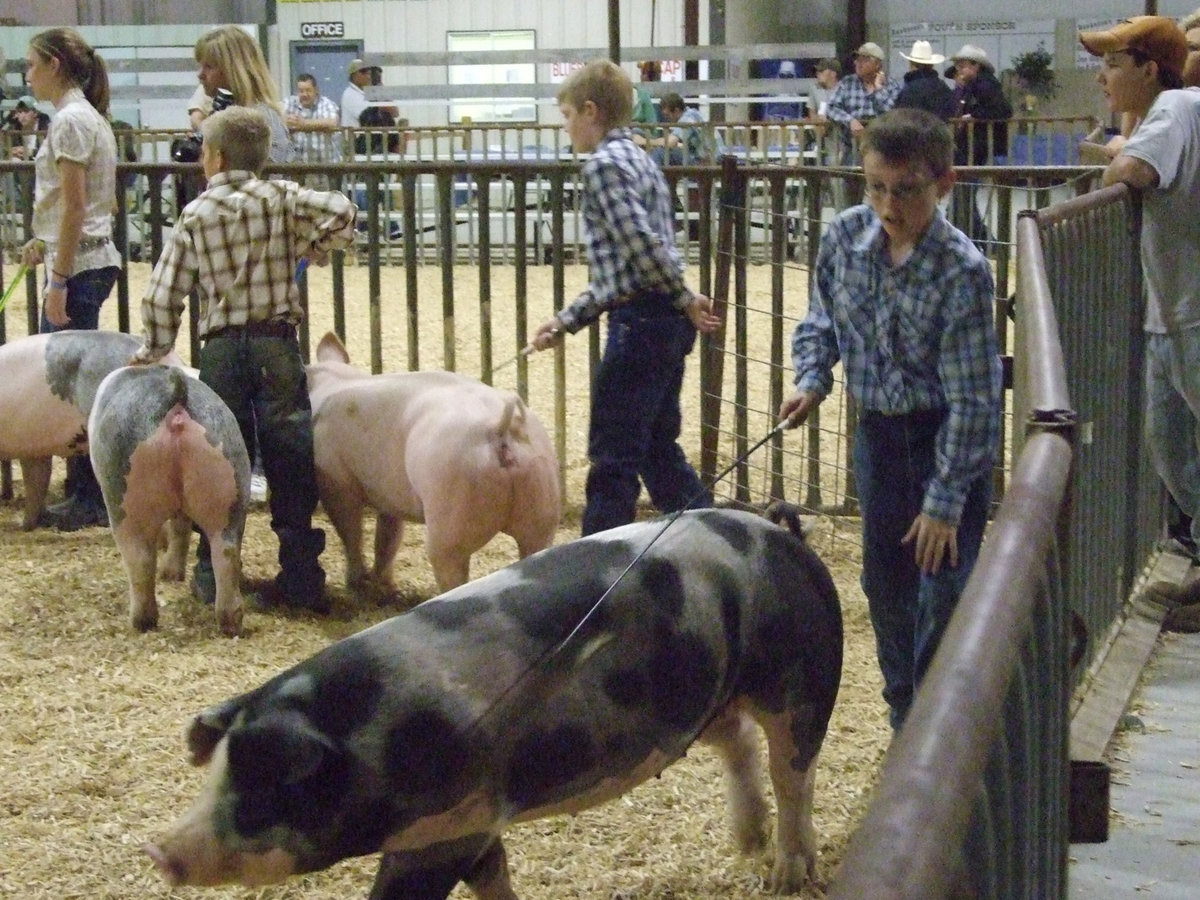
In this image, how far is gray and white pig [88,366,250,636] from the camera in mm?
4910

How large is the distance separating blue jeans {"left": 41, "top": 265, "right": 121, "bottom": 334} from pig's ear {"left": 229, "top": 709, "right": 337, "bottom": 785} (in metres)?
4.35

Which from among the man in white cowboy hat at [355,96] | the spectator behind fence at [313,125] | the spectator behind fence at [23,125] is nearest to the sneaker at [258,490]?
the spectator behind fence at [313,125]

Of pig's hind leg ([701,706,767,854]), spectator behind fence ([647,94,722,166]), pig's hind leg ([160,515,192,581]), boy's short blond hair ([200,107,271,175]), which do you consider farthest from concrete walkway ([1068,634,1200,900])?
spectator behind fence ([647,94,722,166])

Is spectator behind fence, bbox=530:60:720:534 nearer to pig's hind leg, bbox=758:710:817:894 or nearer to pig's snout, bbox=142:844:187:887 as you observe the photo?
pig's hind leg, bbox=758:710:817:894

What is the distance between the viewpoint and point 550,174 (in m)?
6.41

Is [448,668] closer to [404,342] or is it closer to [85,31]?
[404,342]

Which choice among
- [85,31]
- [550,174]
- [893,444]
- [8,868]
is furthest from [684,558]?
[85,31]

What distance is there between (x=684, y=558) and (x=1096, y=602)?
167 centimetres

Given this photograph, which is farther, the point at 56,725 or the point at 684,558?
the point at 56,725

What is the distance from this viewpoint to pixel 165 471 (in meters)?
4.92

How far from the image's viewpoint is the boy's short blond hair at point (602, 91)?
488cm

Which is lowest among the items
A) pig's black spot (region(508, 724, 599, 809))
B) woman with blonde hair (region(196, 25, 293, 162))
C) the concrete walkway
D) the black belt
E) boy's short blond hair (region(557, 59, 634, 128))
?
the concrete walkway

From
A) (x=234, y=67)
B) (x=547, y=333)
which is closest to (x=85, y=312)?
(x=234, y=67)

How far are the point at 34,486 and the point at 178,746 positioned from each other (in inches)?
105
